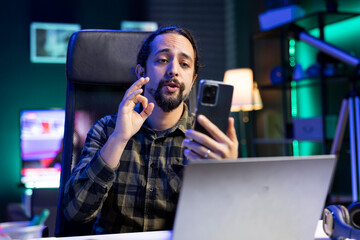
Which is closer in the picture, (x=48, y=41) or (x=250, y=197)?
(x=250, y=197)

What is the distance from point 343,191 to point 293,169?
296 centimetres

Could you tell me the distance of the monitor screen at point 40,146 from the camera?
3688mm

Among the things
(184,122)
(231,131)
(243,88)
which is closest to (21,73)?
(243,88)

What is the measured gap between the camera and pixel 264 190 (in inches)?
28.0

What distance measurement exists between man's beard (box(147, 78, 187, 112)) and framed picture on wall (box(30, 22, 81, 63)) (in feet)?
9.98

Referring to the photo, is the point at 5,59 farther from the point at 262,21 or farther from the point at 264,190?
the point at 264,190

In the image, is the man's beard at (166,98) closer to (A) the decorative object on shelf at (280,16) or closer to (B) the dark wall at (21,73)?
(A) the decorative object on shelf at (280,16)

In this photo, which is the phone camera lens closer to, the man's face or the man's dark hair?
the man's face

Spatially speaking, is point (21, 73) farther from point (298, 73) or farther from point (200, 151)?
point (200, 151)

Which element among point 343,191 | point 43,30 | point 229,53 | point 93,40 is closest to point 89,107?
point 93,40

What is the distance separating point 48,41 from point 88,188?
3289 mm

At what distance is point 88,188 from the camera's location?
1.16 metres

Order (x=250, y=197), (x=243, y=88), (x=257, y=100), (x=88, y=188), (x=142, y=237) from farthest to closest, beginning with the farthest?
(x=257, y=100) → (x=243, y=88) → (x=88, y=188) → (x=142, y=237) → (x=250, y=197)

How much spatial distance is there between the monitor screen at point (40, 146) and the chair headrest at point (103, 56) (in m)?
2.27
